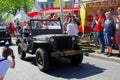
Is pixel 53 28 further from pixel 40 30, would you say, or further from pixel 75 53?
pixel 75 53

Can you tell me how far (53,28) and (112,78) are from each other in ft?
12.7

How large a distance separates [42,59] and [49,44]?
54 centimetres

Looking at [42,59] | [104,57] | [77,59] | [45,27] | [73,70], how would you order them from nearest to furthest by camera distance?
[42,59] < [73,70] < [77,59] < [45,27] < [104,57]

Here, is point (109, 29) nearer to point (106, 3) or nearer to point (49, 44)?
point (49, 44)

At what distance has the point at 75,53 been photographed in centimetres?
1098

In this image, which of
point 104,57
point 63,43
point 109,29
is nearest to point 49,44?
point 63,43

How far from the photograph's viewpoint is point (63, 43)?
1113 cm

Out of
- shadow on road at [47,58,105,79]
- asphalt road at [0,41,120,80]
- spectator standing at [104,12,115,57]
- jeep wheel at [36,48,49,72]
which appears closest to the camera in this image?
asphalt road at [0,41,120,80]

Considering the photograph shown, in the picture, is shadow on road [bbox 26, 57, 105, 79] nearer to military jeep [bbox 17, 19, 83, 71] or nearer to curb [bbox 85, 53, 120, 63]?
military jeep [bbox 17, 19, 83, 71]

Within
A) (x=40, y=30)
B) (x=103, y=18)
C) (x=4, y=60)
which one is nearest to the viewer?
Answer: (x=4, y=60)

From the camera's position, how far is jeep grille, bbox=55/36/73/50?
10989mm

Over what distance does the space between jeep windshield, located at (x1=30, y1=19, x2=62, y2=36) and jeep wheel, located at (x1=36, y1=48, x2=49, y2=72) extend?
141 centimetres

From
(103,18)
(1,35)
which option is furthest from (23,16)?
(103,18)

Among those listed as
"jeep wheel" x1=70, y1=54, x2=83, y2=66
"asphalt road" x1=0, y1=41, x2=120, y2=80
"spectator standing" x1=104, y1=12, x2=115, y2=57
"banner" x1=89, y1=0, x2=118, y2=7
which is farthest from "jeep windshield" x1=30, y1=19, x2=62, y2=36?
"banner" x1=89, y1=0, x2=118, y2=7
